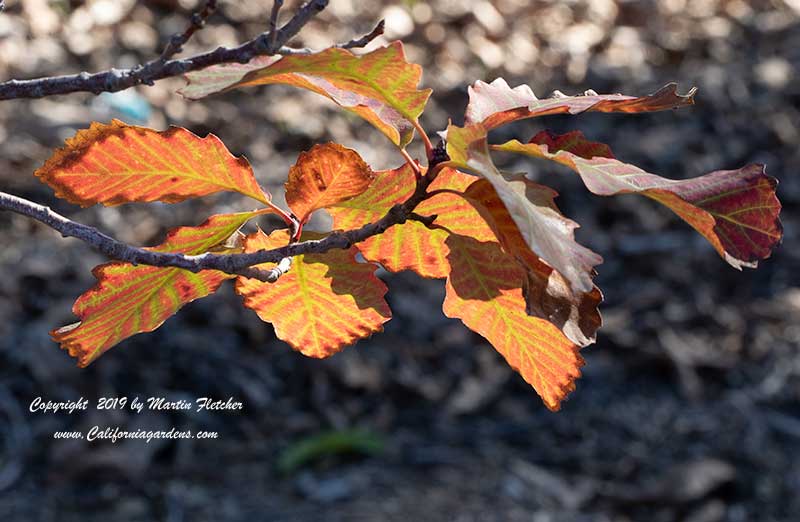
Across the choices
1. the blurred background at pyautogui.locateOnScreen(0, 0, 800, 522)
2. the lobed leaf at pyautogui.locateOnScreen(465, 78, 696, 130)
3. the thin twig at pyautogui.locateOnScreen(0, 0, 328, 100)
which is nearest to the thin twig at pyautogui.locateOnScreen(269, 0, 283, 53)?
the thin twig at pyautogui.locateOnScreen(0, 0, 328, 100)

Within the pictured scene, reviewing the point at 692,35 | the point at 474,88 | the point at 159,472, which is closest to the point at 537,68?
the point at 692,35

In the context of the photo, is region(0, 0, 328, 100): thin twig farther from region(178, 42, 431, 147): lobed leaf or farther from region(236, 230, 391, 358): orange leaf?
region(236, 230, 391, 358): orange leaf

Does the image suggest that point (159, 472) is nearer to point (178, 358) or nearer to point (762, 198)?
point (178, 358)

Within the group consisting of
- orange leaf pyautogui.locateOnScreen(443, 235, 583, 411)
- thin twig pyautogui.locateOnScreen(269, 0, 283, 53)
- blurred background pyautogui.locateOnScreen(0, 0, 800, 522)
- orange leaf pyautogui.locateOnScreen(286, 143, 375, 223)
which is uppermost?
thin twig pyautogui.locateOnScreen(269, 0, 283, 53)

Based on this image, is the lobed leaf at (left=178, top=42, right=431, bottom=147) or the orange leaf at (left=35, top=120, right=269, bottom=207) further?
the orange leaf at (left=35, top=120, right=269, bottom=207)

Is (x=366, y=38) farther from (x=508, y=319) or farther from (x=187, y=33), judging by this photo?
(x=508, y=319)

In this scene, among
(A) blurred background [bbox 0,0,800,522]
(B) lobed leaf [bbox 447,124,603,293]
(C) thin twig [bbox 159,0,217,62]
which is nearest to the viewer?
(B) lobed leaf [bbox 447,124,603,293]
